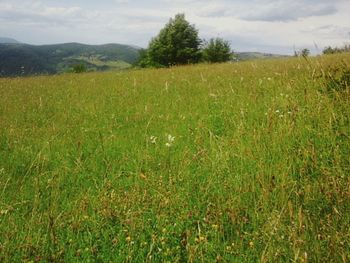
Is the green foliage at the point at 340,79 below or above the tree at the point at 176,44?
below

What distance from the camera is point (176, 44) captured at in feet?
132

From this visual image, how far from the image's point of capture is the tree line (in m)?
40.1

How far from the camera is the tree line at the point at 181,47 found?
40.1 metres

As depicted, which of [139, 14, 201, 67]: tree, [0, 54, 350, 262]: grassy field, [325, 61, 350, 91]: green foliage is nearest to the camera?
[0, 54, 350, 262]: grassy field

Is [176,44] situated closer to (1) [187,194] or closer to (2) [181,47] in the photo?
(2) [181,47]

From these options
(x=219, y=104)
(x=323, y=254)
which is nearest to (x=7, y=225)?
(x=323, y=254)

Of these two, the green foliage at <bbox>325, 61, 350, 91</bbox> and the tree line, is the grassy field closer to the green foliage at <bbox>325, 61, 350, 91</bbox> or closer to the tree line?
the green foliage at <bbox>325, 61, 350, 91</bbox>

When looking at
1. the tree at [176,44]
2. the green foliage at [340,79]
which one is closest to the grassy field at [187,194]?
the green foliage at [340,79]

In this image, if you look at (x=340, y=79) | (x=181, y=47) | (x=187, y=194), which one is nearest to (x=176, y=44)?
(x=181, y=47)

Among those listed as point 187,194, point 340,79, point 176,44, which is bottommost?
point 187,194

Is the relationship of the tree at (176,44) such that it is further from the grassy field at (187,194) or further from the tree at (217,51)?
the grassy field at (187,194)

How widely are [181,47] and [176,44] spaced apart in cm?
68

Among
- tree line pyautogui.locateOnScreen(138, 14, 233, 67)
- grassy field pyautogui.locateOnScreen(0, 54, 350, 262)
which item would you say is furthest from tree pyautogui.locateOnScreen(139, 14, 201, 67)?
grassy field pyautogui.locateOnScreen(0, 54, 350, 262)

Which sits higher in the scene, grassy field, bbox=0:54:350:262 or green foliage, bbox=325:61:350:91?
green foliage, bbox=325:61:350:91
